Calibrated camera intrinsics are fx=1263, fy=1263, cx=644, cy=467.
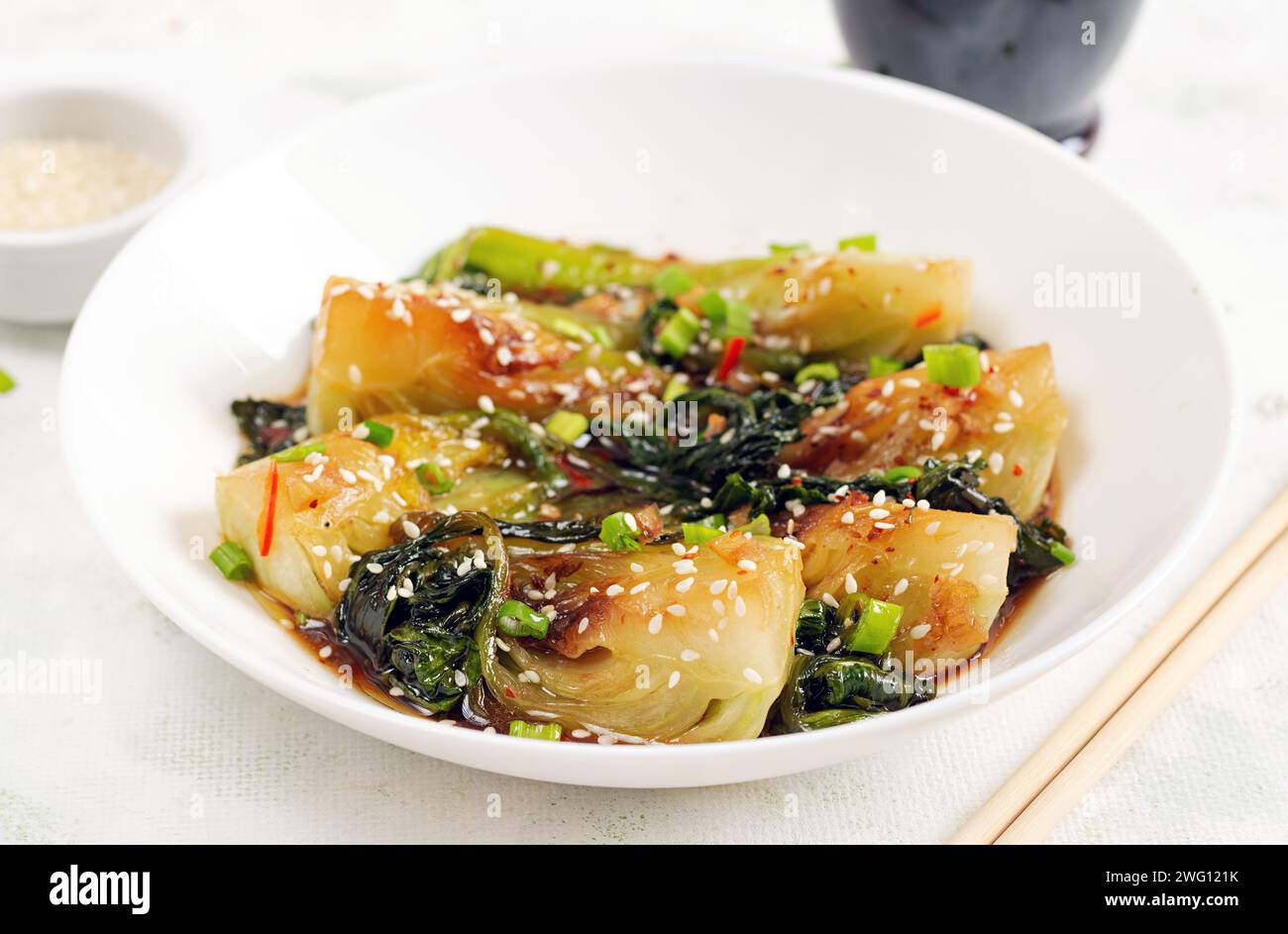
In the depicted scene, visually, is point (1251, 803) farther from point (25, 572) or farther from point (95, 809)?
point (25, 572)

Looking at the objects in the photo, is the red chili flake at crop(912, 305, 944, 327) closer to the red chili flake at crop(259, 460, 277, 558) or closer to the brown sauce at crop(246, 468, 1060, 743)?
the brown sauce at crop(246, 468, 1060, 743)

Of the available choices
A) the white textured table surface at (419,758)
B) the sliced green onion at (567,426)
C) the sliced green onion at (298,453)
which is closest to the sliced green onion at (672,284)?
the sliced green onion at (567,426)

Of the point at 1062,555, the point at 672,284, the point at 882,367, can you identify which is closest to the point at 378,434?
the point at 672,284

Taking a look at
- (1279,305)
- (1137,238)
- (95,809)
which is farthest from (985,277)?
→ (95,809)

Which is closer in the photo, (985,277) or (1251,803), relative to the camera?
(1251,803)

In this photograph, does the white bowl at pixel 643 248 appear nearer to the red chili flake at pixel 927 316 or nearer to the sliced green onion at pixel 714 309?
the red chili flake at pixel 927 316

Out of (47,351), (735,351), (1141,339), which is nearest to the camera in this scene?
(1141,339)

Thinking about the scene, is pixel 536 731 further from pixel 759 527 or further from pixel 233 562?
pixel 233 562
